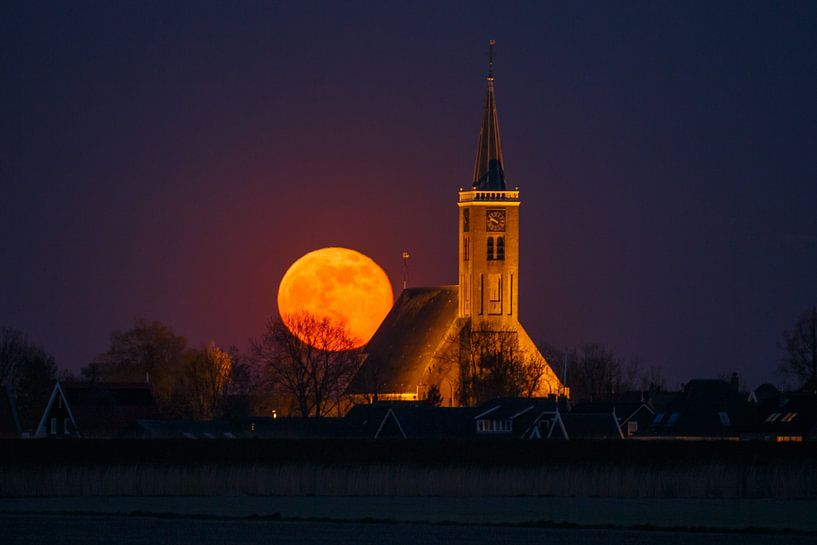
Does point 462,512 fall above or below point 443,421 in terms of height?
below

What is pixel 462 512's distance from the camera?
201 feet

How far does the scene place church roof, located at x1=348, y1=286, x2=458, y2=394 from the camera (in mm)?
156125

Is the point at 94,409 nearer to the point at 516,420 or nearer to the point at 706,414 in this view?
the point at 516,420

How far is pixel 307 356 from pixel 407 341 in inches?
1292

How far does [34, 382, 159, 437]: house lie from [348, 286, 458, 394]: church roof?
40.2m

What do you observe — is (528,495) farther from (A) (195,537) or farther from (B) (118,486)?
(A) (195,537)

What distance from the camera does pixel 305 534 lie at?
2111 inches

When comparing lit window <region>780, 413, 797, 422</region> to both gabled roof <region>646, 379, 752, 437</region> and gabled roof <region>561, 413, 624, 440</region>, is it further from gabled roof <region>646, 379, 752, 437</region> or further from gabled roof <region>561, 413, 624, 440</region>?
gabled roof <region>561, 413, 624, 440</region>

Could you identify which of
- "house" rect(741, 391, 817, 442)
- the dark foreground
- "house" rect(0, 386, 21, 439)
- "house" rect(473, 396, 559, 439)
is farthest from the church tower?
the dark foreground

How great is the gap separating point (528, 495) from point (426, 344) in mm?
88810

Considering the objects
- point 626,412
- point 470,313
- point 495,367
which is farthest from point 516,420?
point 470,313

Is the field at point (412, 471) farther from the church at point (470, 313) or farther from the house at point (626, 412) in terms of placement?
the church at point (470, 313)

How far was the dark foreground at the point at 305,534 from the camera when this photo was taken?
51.8 meters

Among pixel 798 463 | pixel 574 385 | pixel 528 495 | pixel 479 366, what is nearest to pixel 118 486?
pixel 528 495
